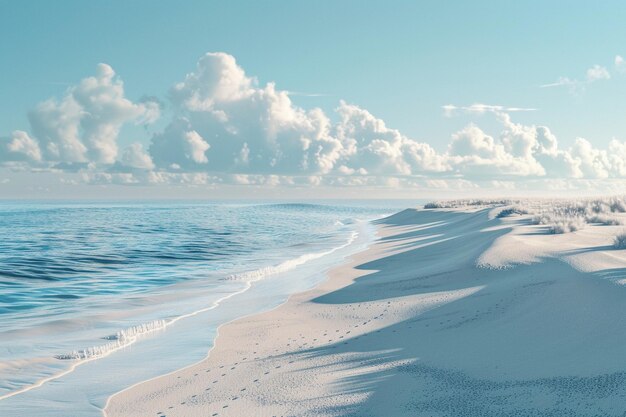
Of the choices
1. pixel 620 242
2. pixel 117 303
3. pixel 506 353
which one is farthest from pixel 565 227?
pixel 117 303

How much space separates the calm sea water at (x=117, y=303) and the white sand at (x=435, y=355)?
888 millimetres

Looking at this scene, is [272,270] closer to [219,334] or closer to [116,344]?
[219,334]

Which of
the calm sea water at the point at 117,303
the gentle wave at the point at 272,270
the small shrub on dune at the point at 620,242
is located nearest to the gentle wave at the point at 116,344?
the calm sea water at the point at 117,303

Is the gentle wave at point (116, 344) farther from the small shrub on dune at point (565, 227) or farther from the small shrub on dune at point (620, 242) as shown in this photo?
the small shrub on dune at point (565, 227)

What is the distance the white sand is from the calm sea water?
2.91 feet

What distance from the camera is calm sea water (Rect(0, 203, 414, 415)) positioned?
22.7 feet

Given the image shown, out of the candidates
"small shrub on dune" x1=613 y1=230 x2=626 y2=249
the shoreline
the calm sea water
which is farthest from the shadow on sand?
the calm sea water

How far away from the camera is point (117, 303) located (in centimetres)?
1223

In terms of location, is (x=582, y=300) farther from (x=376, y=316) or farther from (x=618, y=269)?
(x=376, y=316)

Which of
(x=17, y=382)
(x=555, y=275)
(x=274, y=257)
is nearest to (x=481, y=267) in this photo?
(x=555, y=275)

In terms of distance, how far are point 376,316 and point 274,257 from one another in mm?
12945

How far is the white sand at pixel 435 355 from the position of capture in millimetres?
4910

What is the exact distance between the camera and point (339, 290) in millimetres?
12352

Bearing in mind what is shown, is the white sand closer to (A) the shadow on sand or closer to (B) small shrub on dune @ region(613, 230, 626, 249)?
(A) the shadow on sand
